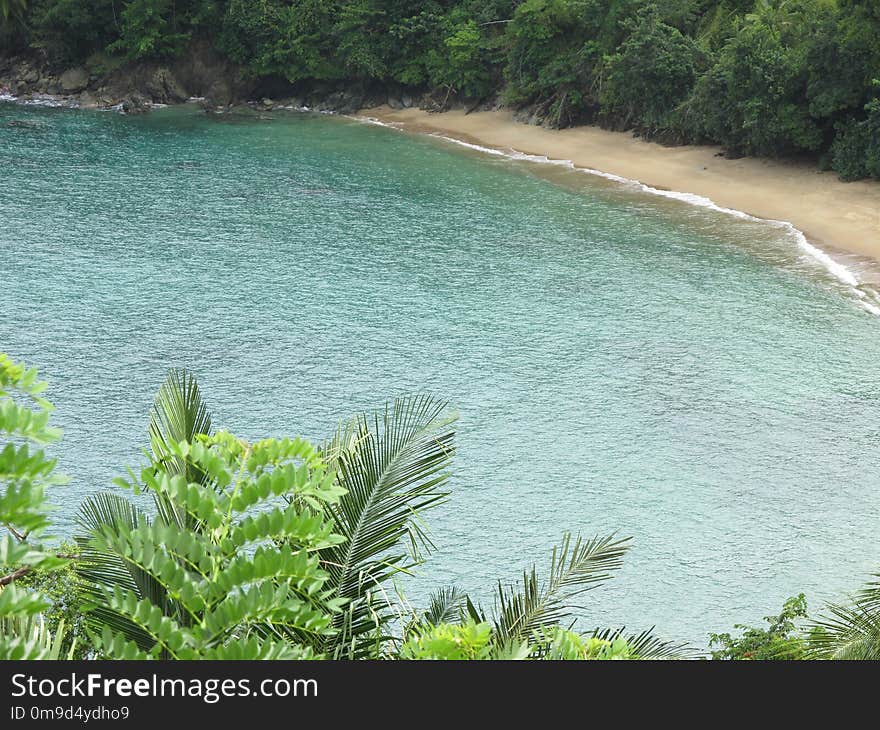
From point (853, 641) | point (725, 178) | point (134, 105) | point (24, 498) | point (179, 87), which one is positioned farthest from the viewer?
point (179, 87)

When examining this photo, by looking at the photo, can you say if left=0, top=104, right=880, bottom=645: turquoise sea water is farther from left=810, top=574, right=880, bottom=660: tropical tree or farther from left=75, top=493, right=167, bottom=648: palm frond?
left=75, top=493, right=167, bottom=648: palm frond

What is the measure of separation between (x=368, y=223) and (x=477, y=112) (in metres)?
17.9

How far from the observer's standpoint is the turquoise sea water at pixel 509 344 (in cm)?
1708

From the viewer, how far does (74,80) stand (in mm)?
58812

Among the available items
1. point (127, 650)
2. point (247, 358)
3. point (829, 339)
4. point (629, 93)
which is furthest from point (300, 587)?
point (629, 93)

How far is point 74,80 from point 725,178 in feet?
123

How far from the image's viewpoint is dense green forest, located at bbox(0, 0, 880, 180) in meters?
35.6

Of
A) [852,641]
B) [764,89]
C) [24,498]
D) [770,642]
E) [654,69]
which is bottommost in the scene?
[770,642]

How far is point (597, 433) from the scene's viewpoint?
66.6 ft

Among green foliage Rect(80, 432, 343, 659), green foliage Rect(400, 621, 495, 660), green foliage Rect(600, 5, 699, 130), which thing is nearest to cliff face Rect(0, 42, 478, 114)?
green foliage Rect(600, 5, 699, 130)

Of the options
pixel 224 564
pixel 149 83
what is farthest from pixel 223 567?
pixel 149 83

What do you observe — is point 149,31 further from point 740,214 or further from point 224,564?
point 224,564

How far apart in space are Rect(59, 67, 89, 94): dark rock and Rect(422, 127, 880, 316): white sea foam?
73.2 ft

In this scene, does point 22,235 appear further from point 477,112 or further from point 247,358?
point 477,112
